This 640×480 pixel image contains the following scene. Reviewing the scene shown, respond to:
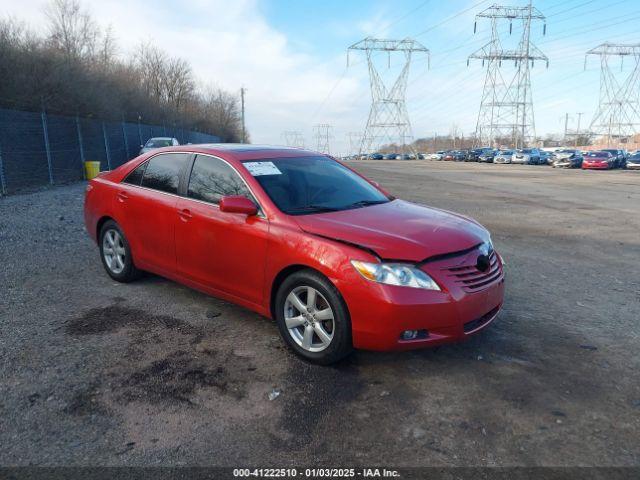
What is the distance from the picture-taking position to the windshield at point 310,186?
13.4ft

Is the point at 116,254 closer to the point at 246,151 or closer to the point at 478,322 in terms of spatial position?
the point at 246,151

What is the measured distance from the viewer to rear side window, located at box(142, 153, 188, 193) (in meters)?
4.74

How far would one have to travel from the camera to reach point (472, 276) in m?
3.54

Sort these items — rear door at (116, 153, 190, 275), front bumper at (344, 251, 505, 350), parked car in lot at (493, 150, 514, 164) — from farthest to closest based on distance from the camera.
→ parked car in lot at (493, 150, 514, 164) → rear door at (116, 153, 190, 275) → front bumper at (344, 251, 505, 350)

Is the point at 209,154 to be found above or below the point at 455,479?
above

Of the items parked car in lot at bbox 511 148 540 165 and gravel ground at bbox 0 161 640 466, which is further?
parked car in lot at bbox 511 148 540 165

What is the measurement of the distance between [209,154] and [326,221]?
4.94 ft

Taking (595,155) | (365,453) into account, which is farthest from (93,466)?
(595,155)

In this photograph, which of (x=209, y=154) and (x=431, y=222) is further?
(x=209, y=154)

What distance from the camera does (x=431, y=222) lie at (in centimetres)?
392

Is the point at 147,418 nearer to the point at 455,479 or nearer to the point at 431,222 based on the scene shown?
the point at 455,479

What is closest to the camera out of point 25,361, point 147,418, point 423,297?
point 147,418

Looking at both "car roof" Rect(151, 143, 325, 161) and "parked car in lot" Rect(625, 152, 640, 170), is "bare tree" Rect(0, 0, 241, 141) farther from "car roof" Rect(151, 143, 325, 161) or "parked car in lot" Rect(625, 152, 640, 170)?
"parked car in lot" Rect(625, 152, 640, 170)

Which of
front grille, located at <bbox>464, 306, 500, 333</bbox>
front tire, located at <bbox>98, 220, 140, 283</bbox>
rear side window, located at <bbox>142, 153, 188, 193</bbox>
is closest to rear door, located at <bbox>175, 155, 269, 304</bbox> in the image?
rear side window, located at <bbox>142, 153, 188, 193</bbox>
